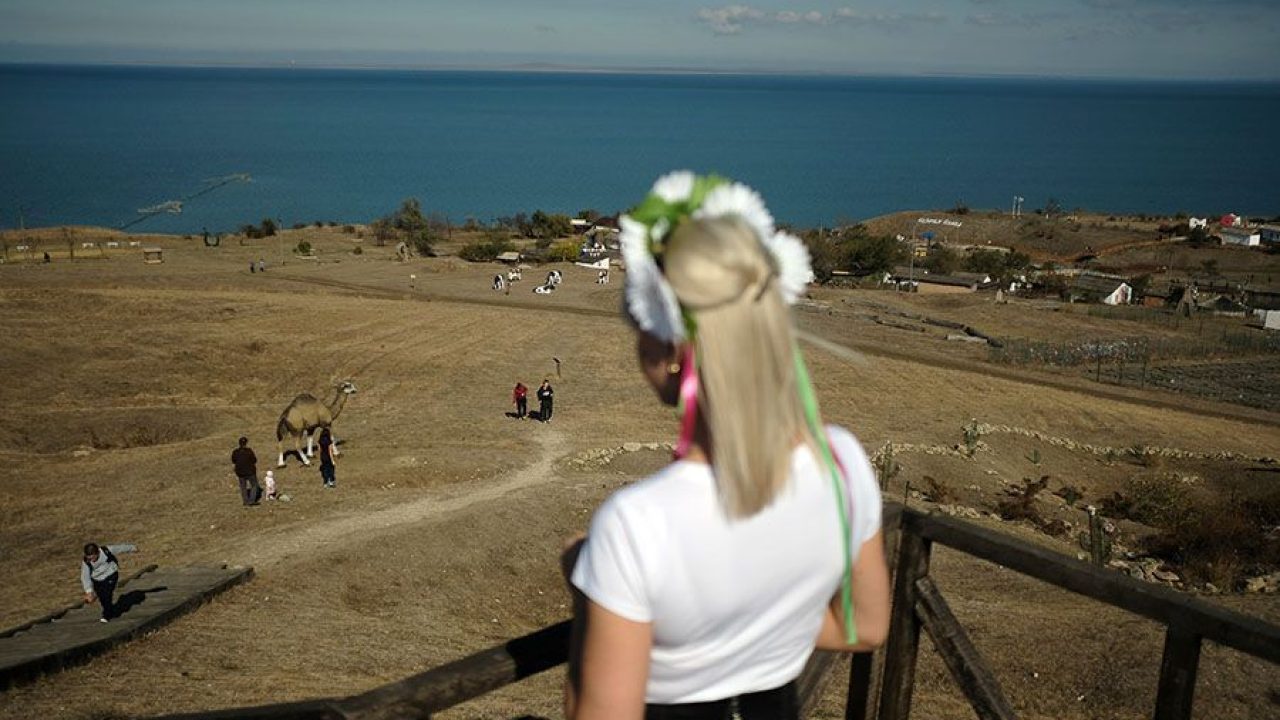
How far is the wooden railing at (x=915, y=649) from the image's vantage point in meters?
3.08

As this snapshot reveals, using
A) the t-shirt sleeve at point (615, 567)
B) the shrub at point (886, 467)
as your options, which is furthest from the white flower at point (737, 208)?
the shrub at point (886, 467)

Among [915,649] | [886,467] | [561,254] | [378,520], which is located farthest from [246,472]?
[561,254]

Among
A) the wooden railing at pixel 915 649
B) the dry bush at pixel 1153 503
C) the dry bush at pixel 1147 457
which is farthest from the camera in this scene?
the dry bush at pixel 1147 457

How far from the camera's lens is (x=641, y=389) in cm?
3316

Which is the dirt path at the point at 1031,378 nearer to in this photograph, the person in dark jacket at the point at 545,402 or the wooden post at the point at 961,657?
the person in dark jacket at the point at 545,402

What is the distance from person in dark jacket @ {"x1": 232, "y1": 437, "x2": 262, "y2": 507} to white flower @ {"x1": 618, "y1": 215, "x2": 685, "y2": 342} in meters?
18.0

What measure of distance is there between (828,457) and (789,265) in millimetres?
456

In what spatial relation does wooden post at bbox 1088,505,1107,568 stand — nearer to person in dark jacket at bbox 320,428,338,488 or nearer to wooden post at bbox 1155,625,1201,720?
person in dark jacket at bbox 320,428,338,488

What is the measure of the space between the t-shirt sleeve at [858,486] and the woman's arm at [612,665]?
0.63 meters

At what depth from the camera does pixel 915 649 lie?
4582 millimetres

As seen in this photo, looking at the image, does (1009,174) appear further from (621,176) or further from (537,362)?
(537,362)

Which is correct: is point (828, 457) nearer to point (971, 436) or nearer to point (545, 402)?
point (545, 402)

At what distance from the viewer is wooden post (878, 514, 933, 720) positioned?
438cm

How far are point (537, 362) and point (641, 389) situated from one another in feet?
14.6
